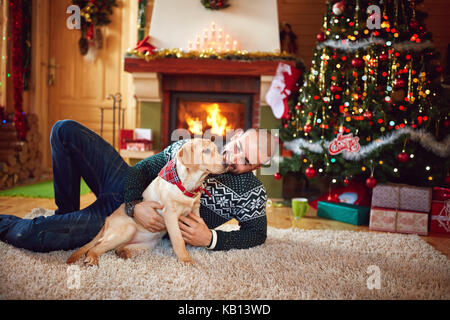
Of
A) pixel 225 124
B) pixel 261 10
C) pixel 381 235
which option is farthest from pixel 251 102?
pixel 381 235

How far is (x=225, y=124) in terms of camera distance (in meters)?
4.14

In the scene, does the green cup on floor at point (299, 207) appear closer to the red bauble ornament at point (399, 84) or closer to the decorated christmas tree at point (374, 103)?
the decorated christmas tree at point (374, 103)

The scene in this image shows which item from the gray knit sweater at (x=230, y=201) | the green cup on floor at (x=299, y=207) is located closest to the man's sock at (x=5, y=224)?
the gray knit sweater at (x=230, y=201)

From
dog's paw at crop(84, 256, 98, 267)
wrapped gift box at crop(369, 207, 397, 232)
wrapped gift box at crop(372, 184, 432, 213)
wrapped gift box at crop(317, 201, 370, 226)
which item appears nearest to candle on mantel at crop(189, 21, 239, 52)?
wrapped gift box at crop(317, 201, 370, 226)

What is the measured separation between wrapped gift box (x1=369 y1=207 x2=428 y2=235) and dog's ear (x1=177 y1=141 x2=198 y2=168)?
1749mm

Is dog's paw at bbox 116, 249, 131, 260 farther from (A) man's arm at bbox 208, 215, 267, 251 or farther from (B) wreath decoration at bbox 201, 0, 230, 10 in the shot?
(B) wreath decoration at bbox 201, 0, 230, 10

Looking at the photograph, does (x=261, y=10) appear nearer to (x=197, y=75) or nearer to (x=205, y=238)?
(x=197, y=75)

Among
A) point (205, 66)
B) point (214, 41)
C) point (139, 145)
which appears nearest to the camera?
point (205, 66)

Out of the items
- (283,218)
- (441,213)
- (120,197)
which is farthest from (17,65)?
(441,213)

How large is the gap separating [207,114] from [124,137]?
3.12 ft

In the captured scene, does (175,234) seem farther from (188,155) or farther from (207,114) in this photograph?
(207,114)

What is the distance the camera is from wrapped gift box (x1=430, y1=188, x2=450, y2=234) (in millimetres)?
2646

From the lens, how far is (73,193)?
6.01ft

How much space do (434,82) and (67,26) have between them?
4.38 m
